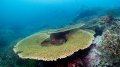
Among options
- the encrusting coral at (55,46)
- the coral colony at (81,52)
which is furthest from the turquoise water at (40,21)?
the coral colony at (81,52)

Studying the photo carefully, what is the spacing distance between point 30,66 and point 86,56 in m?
2.93

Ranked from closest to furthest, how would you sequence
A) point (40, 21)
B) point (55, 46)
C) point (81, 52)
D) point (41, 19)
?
point (81, 52) < point (55, 46) < point (40, 21) < point (41, 19)

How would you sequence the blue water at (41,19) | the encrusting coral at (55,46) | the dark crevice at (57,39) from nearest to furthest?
the encrusting coral at (55,46)
the dark crevice at (57,39)
the blue water at (41,19)

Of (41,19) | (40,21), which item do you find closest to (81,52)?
(40,21)

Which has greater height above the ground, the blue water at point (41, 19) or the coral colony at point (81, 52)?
the blue water at point (41, 19)

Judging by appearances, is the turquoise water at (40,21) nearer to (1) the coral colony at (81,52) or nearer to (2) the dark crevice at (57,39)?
(2) the dark crevice at (57,39)

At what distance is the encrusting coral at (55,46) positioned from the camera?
6.16 meters

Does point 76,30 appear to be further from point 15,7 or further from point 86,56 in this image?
point 15,7

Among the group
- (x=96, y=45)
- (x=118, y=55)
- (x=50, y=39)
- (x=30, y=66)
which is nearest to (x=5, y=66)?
(x=30, y=66)

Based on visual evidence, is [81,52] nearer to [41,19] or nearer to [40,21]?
[40,21]

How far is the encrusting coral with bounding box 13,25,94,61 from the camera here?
6160 mm

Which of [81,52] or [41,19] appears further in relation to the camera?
[41,19]

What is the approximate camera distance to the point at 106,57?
20.8 ft

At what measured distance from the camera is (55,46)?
704 centimetres
